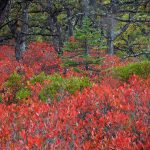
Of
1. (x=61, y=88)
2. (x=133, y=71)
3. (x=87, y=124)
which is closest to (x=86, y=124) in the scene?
(x=87, y=124)

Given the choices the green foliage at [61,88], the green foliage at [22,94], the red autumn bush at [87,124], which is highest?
the red autumn bush at [87,124]

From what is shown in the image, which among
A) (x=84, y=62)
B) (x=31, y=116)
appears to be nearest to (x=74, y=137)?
(x=31, y=116)

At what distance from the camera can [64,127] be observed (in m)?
6.14

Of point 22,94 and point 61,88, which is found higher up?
point 61,88

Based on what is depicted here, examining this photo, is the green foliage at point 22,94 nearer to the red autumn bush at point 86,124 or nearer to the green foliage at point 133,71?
the red autumn bush at point 86,124

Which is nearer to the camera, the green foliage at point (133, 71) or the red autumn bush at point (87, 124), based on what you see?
the red autumn bush at point (87, 124)

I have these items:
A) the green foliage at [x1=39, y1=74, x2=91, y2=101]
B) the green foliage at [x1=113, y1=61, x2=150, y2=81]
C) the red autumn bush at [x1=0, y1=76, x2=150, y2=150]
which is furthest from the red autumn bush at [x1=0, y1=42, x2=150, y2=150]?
the green foliage at [x1=113, y1=61, x2=150, y2=81]

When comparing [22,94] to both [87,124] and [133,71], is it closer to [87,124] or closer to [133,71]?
[133,71]

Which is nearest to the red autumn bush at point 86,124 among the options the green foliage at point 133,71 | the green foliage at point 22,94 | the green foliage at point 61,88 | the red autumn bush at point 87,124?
the red autumn bush at point 87,124

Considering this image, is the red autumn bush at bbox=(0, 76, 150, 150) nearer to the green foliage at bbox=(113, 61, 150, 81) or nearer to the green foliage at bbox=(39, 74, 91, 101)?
the green foliage at bbox=(39, 74, 91, 101)

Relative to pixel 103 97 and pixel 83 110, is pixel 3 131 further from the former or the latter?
pixel 103 97

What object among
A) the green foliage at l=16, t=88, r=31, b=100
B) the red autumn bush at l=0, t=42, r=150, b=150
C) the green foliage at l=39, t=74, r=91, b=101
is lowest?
the green foliage at l=16, t=88, r=31, b=100

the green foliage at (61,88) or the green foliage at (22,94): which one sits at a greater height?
the green foliage at (61,88)

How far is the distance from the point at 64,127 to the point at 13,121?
124cm
